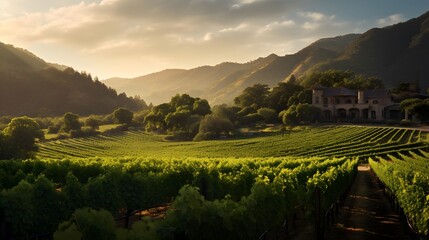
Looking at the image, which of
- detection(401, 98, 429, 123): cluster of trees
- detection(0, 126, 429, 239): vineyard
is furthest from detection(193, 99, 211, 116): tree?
detection(0, 126, 429, 239): vineyard

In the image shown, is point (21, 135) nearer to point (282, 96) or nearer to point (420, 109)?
point (282, 96)

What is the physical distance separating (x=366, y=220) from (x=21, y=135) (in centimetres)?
7161

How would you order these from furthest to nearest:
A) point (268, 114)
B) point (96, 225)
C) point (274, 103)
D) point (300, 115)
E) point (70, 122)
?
1. point (70, 122)
2. point (274, 103)
3. point (268, 114)
4. point (300, 115)
5. point (96, 225)

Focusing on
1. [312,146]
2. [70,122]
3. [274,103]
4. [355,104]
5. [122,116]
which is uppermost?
[274,103]

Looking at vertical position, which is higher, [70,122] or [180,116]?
[180,116]

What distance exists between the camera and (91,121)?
15988 cm

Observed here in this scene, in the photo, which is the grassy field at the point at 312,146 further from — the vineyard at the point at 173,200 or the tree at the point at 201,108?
the tree at the point at 201,108

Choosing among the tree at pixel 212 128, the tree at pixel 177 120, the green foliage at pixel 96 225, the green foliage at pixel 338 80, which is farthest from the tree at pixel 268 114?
the green foliage at pixel 96 225

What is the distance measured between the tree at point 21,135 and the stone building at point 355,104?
83633 mm

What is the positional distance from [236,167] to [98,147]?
88.7 m

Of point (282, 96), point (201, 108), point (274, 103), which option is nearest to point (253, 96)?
point (274, 103)

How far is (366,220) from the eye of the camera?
24.3m

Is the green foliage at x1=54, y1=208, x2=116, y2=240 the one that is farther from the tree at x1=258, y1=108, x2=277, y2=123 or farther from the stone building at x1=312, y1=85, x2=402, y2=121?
the tree at x1=258, y1=108, x2=277, y2=123

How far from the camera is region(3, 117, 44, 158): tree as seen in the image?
7438 centimetres
